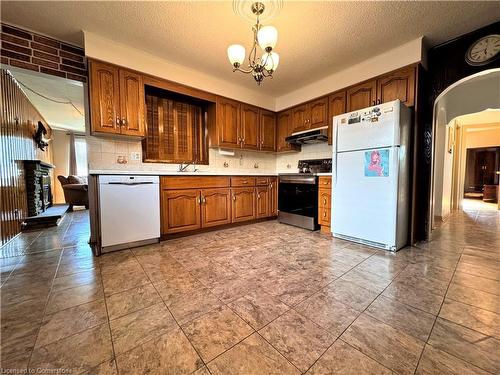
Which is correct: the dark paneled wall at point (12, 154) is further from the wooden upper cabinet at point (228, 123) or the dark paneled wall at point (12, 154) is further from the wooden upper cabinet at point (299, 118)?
the wooden upper cabinet at point (299, 118)

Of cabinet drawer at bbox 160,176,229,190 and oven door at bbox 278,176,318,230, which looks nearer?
cabinet drawer at bbox 160,176,229,190

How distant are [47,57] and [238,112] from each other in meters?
2.48

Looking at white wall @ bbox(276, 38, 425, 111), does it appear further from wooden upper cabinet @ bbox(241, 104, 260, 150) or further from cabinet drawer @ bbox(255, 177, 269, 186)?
cabinet drawer @ bbox(255, 177, 269, 186)

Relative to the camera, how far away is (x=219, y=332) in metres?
1.11

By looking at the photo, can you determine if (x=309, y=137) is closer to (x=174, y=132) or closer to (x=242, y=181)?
(x=242, y=181)

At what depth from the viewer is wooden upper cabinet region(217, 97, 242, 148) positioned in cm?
342

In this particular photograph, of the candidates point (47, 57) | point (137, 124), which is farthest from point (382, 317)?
point (47, 57)

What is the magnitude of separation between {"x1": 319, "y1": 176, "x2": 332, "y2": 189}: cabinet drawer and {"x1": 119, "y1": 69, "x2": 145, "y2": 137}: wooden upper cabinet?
2.58 m

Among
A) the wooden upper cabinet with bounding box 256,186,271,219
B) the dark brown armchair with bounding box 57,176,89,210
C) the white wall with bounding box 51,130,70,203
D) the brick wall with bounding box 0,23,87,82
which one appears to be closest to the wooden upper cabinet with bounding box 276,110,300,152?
the wooden upper cabinet with bounding box 256,186,271,219

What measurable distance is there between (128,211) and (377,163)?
9.67 feet

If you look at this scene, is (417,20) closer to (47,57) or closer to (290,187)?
(290,187)

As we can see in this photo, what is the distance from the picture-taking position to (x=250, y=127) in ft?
12.5

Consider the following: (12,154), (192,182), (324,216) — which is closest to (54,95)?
(12,154)

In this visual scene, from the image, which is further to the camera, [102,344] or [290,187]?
[290,187]
